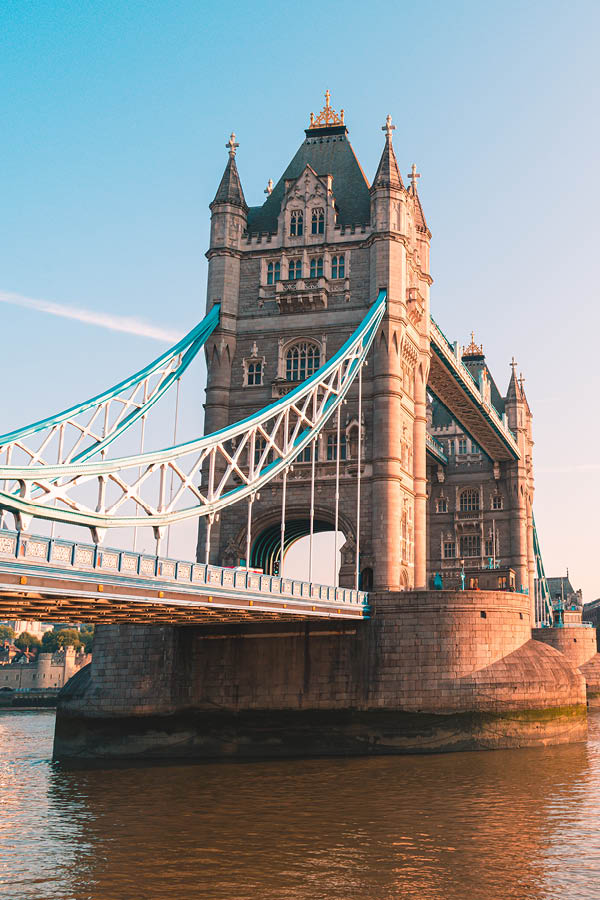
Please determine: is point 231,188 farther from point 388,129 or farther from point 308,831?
point 308,831

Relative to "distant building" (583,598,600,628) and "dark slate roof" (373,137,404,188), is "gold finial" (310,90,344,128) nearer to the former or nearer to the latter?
"dark slate roof" (373,137,404,188)

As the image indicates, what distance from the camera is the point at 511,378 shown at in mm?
77000

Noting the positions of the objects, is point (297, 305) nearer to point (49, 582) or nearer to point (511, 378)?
point (49, 582)

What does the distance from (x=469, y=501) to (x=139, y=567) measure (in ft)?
177

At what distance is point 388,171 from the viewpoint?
143 ft

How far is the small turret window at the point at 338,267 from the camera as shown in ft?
143

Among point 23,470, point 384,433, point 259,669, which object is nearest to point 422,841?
point 23,470

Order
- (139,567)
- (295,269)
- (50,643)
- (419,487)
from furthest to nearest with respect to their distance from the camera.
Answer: (50,643), (295,269), (419,487), (139,567)

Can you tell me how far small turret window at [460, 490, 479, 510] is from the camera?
2886 inches

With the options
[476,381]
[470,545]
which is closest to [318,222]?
[476,381]

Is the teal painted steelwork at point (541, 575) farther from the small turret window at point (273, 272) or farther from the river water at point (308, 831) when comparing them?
the river water at point (308, 831)

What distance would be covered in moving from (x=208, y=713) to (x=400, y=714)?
698 centimetres

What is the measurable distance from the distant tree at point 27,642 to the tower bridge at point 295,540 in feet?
328

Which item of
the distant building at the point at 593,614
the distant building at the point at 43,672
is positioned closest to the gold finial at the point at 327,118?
the distant building at the point at 43,672
